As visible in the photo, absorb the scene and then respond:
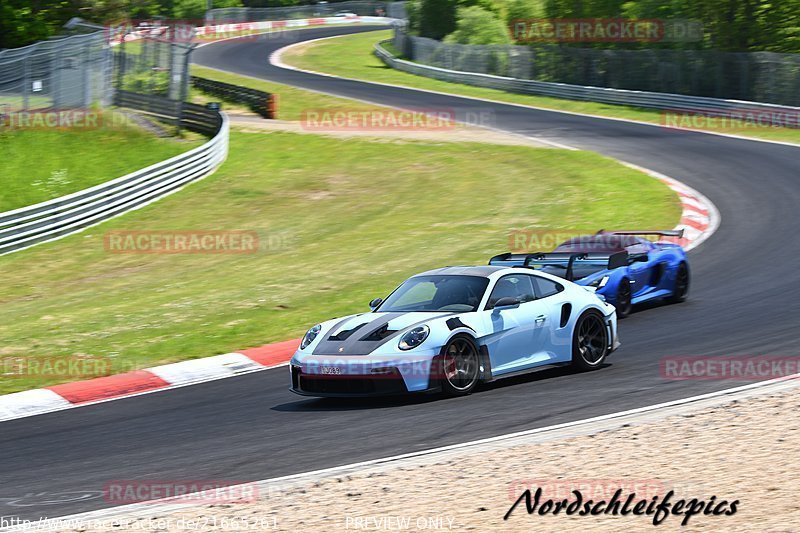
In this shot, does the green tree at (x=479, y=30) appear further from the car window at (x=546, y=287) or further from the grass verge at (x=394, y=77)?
the car window at (x=546, y=287)

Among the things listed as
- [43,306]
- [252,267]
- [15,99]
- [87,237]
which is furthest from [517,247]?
[15,99]

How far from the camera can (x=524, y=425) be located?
8.96 metres

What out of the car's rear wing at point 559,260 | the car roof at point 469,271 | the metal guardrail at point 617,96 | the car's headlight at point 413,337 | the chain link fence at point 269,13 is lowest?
the chain link fence at point 269,13

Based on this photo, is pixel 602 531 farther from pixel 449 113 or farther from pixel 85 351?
pixel 449 113

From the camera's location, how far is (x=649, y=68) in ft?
144

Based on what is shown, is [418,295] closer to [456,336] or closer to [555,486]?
[456,336]

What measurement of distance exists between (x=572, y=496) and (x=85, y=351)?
889 cm

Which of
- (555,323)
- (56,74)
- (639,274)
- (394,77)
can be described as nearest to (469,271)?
(555,323)

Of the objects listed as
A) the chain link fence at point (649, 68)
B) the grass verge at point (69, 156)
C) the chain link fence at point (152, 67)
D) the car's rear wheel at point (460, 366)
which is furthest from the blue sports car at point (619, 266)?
the chain link fence at point (649, 68)

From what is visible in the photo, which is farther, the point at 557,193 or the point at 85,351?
the point at 557,193

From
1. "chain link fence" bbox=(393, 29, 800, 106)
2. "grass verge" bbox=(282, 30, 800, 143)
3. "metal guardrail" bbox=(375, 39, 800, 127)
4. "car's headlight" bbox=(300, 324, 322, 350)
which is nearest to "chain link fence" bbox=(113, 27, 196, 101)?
"grass verge" bbox=(282, 30, 800, 143)

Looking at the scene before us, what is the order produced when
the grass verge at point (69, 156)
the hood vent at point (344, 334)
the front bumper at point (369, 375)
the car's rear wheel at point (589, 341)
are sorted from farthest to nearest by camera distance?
the grass verge at point (69, 156) → the car's rear wheel at point (589, 341) → the hood vent at point (344, 334) → the front bumper at point (369, 375)

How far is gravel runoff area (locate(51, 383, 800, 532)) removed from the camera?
6.48 meters

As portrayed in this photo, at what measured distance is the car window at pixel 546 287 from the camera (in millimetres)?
11211
